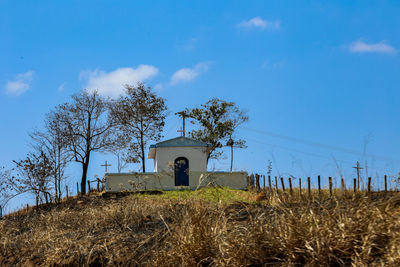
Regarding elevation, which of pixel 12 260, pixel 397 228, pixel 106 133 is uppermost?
pixel 106 133

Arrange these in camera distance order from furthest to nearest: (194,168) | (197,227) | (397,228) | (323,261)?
(194,168) < (197,227) < (397,228) < (323,261)

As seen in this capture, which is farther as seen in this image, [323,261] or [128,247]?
[128,247]

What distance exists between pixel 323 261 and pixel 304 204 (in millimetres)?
1069

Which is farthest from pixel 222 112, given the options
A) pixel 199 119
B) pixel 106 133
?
pixel 106 133

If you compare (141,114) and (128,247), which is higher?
(141,114)

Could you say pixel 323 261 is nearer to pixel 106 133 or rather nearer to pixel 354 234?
pixel 354 234

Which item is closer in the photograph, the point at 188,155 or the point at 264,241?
the point at 264,241

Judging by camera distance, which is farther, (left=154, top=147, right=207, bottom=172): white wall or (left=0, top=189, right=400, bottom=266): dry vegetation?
(left=154, top=147, right=207, bottom=172): white wall

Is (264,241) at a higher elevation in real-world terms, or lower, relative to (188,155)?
lower

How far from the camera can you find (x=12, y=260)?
216 inches

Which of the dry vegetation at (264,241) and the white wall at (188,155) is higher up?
the white wall at (188,155)

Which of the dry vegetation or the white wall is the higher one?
the white wall

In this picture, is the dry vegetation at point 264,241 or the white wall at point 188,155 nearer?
the dry vegetation at point 264,241

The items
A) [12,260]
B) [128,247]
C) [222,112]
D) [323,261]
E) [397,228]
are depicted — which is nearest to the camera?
[323,261]
